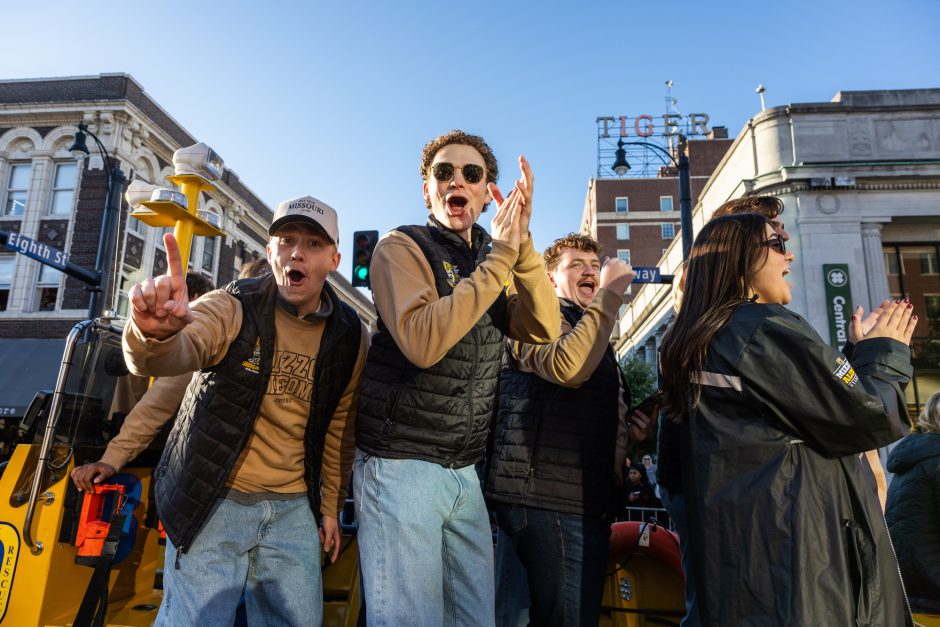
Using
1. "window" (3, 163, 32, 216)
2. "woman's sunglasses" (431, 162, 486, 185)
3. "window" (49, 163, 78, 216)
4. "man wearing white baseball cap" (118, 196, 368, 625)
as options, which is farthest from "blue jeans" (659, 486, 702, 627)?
"window" (3, 163, 32, 216)

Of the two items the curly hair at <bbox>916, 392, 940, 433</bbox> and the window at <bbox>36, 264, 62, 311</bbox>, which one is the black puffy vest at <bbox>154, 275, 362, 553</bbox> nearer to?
the curly hair at <bbox>916, 392, 940, 433</bbox>

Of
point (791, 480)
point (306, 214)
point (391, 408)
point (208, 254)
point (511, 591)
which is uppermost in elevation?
point (208, 254)

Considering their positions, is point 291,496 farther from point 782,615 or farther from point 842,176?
point 842,176

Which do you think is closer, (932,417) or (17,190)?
(932,417)

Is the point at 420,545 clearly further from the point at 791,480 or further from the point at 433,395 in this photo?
the point at 791,480

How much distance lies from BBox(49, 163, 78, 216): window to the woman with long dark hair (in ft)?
91.9

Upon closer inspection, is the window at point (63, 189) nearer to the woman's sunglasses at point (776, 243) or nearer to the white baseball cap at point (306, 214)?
the white baseball cap at point (306, 214)

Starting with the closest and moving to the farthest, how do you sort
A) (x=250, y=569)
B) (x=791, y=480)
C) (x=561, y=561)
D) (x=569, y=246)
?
(x=791, y=480) → (x=250, y=569) → (x=561, y=561) → (x=569, y=246)

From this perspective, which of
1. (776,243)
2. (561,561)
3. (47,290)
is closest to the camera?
(776,243)

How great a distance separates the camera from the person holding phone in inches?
108

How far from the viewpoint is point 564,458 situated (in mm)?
2887

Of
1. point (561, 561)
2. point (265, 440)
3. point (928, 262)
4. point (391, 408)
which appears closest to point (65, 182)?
point (265, 440)

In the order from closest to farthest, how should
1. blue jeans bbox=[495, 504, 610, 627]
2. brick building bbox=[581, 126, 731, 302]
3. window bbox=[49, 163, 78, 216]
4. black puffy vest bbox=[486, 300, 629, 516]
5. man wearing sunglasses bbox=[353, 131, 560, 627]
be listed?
man wearing sunglasses bbox=[353, 131, 560, 627] → blue jeans bbox=[495, 504, 610, 627] → black puffy vest bbox=[486, 300, 629, 516] → window bbox=[49, 163, 78, 216] → brick building bbox=[581, 126, 731, 302]

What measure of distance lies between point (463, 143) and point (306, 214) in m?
0.77
